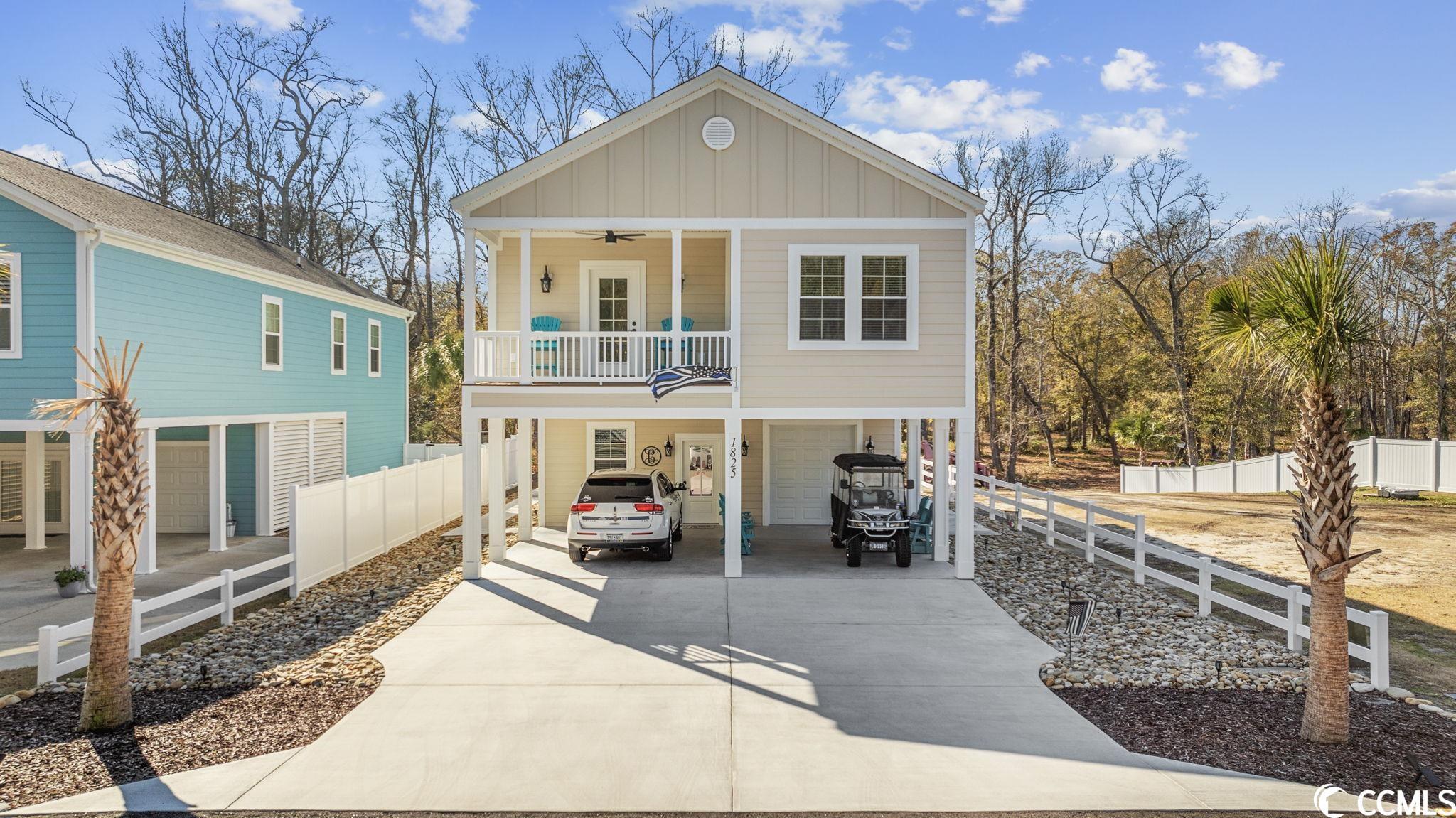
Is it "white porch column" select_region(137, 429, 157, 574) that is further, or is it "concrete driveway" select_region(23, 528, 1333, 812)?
"white porch column" select_region(137, 429, 157, 574)

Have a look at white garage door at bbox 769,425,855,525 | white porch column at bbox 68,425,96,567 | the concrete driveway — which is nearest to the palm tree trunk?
the concrete driveway

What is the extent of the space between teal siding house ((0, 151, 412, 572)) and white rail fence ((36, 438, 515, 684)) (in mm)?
2875

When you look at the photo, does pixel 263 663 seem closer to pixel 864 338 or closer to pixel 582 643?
pixel 582 643

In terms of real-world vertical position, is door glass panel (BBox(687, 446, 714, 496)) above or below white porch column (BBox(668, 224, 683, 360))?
below

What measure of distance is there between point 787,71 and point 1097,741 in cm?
2620

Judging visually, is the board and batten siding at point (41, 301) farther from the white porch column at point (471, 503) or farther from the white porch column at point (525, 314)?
the white porch column at point (525, 314)

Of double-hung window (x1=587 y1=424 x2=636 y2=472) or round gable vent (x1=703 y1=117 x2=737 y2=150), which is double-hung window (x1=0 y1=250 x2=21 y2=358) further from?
round gable vent (x1=703 y1=117 x2=737 y2=150)

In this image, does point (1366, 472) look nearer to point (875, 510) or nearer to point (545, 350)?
point (875, 510)

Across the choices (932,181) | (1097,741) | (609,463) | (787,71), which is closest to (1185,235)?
(787,71)

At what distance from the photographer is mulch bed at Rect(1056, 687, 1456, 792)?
5.76 m

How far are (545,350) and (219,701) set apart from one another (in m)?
7.79

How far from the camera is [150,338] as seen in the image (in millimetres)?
12797

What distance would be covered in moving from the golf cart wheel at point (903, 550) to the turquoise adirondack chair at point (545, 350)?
648 cm

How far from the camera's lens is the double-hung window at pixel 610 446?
54.0ft
